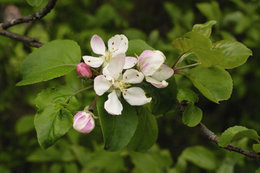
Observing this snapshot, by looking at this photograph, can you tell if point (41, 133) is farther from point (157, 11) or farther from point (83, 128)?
point (157, 11)

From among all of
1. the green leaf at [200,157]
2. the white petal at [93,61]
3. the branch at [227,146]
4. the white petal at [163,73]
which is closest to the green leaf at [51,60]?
the white petal at [93,61]

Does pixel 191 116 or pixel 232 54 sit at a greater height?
pixel 232 54

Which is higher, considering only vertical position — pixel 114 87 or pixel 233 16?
pixel 114 87

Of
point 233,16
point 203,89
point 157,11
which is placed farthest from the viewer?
point 157,11

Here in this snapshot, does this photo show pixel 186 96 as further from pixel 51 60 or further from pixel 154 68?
pixel 51 60

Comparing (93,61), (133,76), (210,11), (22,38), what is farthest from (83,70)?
(210,11)

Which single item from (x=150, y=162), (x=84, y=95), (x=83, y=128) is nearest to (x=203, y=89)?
(x=83, y=128)
